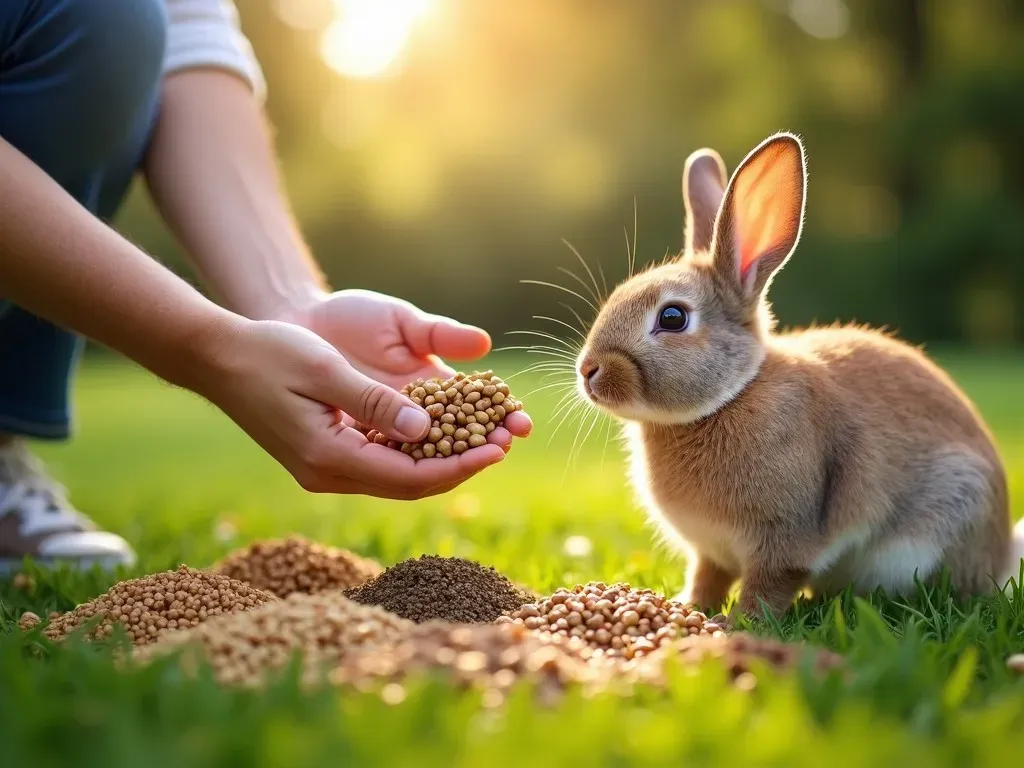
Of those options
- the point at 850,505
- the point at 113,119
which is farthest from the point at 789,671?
the point at 113,119

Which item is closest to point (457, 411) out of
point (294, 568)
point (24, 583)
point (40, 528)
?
point (294, 568)

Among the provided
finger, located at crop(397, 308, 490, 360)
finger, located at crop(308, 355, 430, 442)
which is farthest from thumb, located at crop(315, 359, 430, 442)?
finger, located at crop(397, 308, 490, 360)

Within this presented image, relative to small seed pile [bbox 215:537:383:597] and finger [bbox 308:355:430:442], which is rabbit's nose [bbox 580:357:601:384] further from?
small seed pile [bbox 215:537:383:597]

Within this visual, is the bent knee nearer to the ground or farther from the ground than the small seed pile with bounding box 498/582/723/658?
farther from the ground

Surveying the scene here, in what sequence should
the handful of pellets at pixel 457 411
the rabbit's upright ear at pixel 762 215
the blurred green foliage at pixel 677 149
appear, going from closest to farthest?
the handful of pellets at pixel 457 411 → the rabbit's upright ear at pixel 762 215 → the blurred green foliage at pixel 677 149

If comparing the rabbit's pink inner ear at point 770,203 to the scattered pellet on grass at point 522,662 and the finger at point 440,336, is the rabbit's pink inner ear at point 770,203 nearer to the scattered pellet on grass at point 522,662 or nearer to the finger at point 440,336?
the finger at point 440,336

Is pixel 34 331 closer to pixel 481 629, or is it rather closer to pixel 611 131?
pixel 481 629

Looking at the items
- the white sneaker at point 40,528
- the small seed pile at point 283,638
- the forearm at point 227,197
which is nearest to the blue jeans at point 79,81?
the forearm at point 227,197
